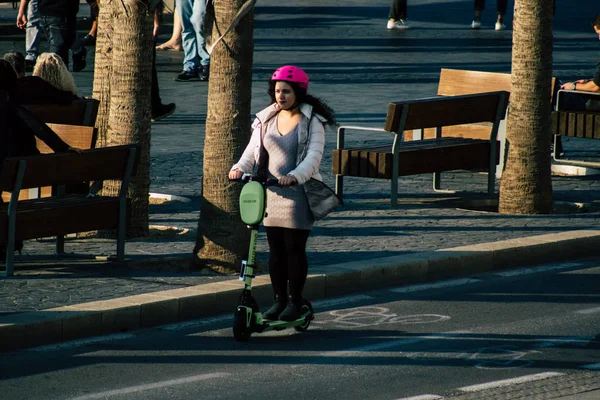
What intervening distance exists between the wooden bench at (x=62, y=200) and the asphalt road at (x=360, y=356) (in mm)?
1393

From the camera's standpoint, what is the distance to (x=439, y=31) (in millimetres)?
30703

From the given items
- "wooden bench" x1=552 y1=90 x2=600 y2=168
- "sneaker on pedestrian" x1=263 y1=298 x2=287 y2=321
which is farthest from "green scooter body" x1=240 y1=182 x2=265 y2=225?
"wooden bench" x1=552 y1=90 x2=600 y2=168

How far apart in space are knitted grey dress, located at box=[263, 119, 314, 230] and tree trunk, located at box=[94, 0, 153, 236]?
2.43 metres

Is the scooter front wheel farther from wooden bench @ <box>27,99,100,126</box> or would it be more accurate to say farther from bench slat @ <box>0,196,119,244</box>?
wooden bench @ <box>27,99,100,126</box>

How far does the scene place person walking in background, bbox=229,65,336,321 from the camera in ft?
27.0

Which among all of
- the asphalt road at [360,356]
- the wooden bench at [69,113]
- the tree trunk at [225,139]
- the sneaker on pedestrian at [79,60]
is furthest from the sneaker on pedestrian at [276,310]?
→ the sneaker on pedestrian at [79,60]

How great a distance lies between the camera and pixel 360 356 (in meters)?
7.75

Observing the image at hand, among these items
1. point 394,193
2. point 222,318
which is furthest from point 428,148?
point 222,318

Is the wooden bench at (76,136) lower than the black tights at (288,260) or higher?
higher

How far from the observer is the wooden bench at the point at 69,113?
11742mm

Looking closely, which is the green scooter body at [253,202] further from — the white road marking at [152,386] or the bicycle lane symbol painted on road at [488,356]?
the bicycle lane symbol painted on road at [488,356]

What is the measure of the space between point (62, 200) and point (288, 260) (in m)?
2.25

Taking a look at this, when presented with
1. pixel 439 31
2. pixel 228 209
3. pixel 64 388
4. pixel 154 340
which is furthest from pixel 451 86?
pixel 439 31

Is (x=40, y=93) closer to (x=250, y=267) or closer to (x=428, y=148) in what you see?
(x=428, y=148)
